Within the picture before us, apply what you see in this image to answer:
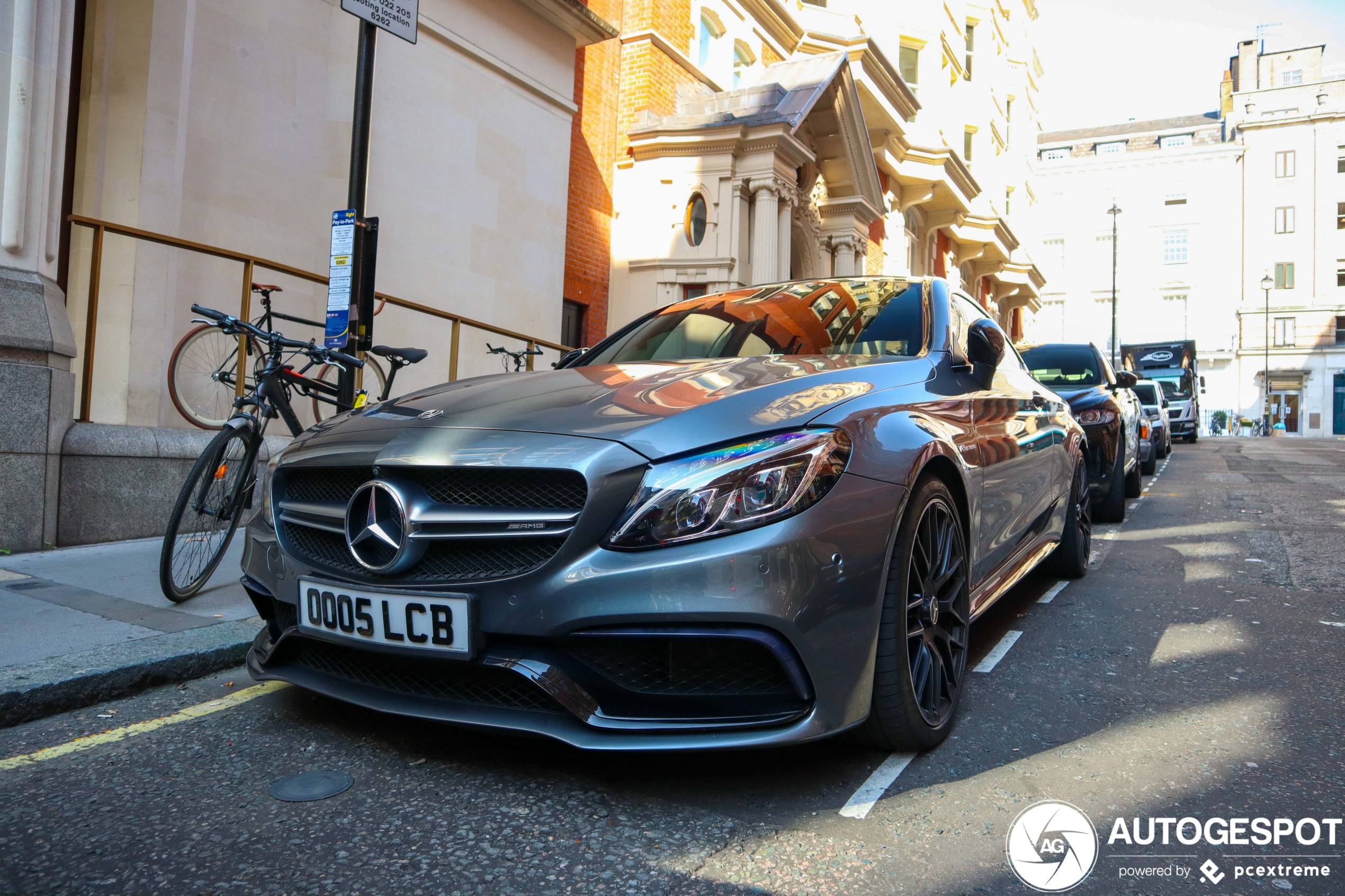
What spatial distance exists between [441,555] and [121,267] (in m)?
5.49

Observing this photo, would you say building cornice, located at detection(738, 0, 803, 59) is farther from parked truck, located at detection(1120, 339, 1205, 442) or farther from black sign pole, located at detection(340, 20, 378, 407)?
parked truck, located at detection(1120, 339, 1205, 442)

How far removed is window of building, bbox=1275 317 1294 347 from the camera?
177ft

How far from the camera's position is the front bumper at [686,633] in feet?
6.88

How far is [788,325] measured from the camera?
12.3 feet

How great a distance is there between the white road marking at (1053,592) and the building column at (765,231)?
9.28 m

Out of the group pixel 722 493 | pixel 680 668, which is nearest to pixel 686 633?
pixel 680 668

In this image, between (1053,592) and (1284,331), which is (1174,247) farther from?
(1053,592)

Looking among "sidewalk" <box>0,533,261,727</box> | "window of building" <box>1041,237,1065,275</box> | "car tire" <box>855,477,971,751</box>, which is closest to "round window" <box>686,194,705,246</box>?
"sidewalk" <box>0,533,261,727</box>

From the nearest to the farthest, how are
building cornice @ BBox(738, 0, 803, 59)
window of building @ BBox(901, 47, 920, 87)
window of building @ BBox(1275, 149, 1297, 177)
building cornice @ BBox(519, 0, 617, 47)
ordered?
building cornice @ BBox(519, 0, 617, 47) → building cornice @ BBox(738, 0, 803, 59) → window of building @ BBox(901, 47, 920, 87) → window of building @ BBox(1275, 149, 1297, 177)

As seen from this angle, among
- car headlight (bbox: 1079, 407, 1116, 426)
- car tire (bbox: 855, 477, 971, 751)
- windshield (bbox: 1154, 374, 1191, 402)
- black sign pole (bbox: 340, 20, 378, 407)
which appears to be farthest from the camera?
windshield (bbox: 1154, 374, 1191, 402)

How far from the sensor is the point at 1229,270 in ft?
183

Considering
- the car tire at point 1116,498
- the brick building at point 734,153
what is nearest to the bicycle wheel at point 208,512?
the car tire at point 1116,498

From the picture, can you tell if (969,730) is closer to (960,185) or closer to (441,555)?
(441,555)

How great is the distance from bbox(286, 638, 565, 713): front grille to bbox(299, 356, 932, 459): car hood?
62 centimetres
